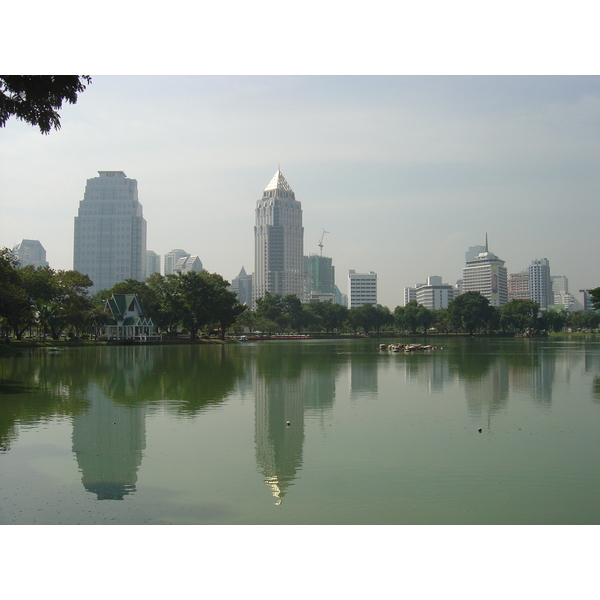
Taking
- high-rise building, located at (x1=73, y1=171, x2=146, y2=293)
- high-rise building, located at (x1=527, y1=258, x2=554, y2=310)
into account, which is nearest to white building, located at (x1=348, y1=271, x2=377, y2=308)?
high-rise building, located at (x1=527, y1=258, x2=554, y2=310)

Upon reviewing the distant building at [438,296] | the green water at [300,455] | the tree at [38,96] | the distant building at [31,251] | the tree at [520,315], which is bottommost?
the green water at [300,455]

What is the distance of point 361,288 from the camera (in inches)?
6895

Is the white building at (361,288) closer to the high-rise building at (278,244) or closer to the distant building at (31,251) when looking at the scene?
the high-rise building at (278,244)

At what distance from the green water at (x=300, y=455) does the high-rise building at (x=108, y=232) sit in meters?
136

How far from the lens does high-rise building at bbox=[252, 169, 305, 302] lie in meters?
166

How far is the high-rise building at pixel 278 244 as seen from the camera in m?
166

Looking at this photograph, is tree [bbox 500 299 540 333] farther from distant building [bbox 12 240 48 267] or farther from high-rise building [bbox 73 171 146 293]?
high-rise building [bbox 73 171 146 293]

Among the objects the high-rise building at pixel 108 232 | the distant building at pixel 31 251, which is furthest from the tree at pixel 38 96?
the high-rise building at pixel 108 232

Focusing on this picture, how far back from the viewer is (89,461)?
7605 millimetres

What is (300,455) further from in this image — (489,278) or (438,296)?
(438,296)

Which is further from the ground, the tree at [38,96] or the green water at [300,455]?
the tree at [38,96]

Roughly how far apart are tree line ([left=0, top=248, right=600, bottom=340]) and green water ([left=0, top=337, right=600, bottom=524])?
44.7 ft
